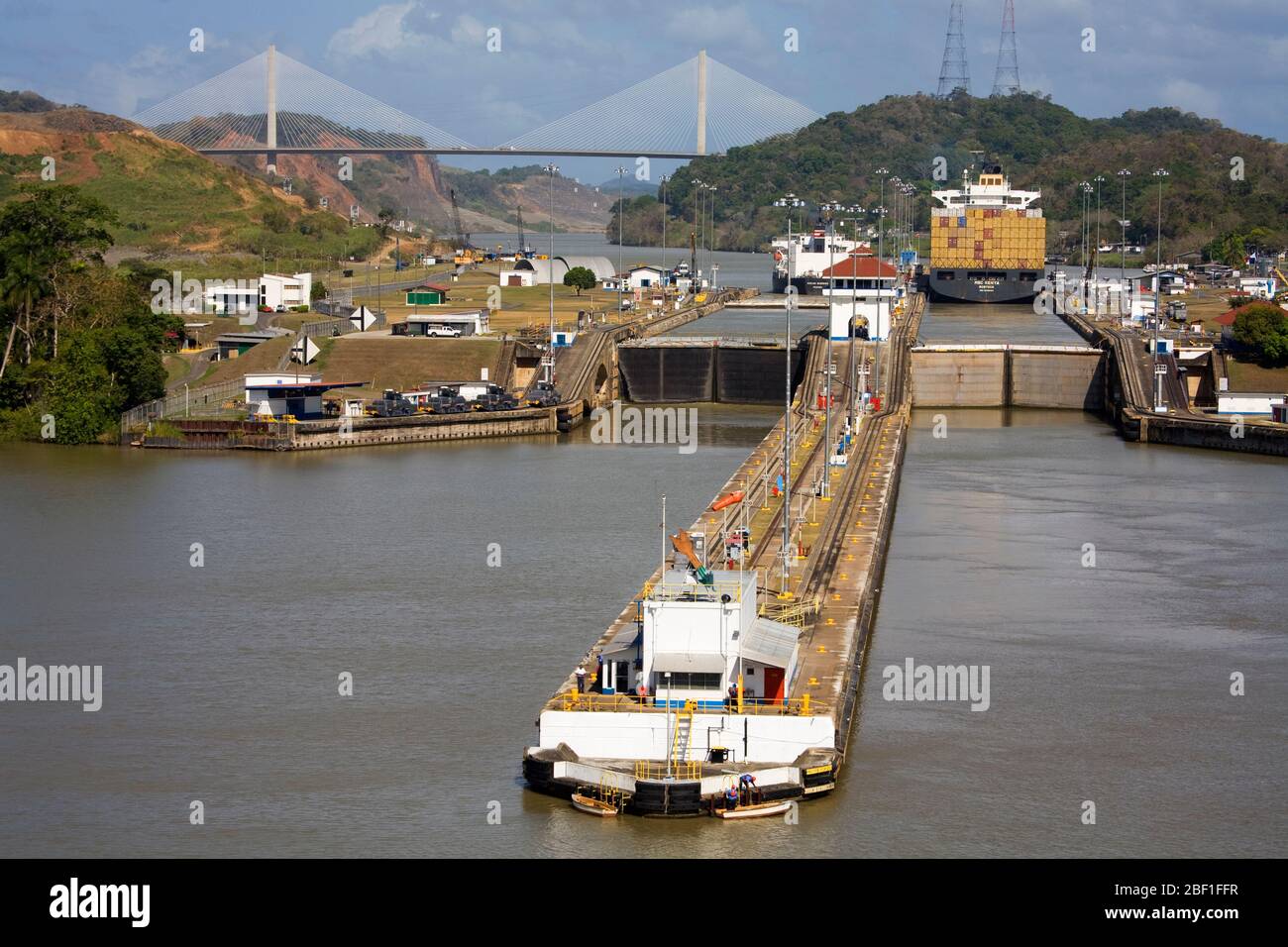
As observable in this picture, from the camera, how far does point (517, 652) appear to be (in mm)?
27141

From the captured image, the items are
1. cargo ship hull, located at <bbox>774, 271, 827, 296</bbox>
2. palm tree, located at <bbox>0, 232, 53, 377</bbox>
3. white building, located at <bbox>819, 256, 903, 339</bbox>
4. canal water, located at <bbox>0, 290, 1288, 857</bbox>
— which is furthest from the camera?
cargo ship hull, located at <bbox>774, 271, 827, 296</bbox>

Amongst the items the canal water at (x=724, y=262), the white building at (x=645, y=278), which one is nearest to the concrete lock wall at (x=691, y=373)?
the white building at (x=645, y=278)

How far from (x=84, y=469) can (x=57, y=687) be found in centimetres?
2168

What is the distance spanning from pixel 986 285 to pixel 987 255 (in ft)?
6.04

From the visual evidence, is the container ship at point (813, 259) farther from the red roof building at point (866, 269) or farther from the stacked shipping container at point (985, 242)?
the red roof building at point (866, 269)

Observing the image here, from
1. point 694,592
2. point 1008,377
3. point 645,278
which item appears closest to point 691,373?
point 1008,377

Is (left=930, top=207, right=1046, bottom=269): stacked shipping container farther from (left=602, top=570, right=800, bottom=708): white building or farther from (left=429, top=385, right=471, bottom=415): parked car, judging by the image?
(left=602, top=570, right=800, bottom=708): white building

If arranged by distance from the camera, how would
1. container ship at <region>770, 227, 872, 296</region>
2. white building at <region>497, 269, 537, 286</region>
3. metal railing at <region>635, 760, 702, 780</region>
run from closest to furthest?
metal railing at <region>635, 760, 702, 780</region> < white building at <region>497, 269, 537, 286</region> < container ship at <region>770, 227, 872, 296</region>

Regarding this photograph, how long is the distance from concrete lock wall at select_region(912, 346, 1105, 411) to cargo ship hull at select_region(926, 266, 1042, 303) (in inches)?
1529

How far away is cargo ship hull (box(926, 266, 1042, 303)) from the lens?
336 feet

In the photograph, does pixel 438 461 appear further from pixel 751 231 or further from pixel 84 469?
pixel 751 231

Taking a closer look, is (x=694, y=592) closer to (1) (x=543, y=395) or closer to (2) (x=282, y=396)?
(2) (x=282, y=396)

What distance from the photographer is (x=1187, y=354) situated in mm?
61312

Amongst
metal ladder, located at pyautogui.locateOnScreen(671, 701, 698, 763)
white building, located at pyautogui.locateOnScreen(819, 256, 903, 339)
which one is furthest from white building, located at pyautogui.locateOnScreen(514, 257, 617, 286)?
metal ladder, located at pyautogui.locateOnScreen(671, 701, 698, 763)
